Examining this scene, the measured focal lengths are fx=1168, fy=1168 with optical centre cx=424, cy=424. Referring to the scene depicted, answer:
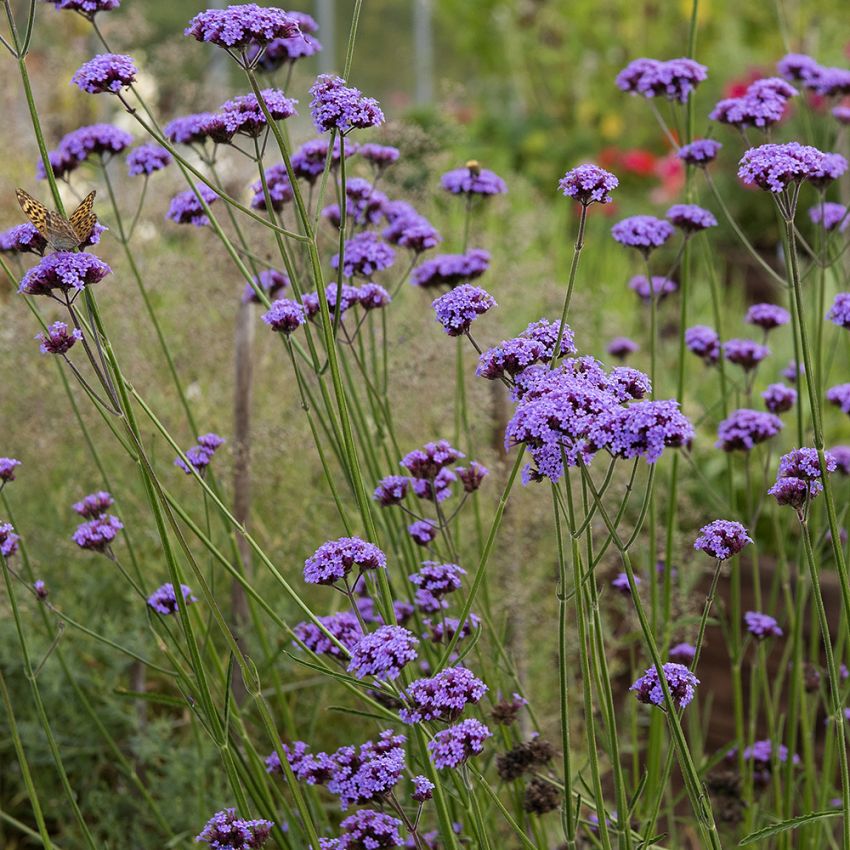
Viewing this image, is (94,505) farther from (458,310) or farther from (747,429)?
(747,429)

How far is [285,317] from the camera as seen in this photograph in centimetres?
142

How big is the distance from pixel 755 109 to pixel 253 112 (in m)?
0.77

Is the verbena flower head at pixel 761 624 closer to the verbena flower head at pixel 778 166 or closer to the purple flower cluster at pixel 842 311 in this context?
the purple flower cluster at pixel 842 311

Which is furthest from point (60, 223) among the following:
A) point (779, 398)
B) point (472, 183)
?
point (779, 398)

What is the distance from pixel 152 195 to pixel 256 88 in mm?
2243

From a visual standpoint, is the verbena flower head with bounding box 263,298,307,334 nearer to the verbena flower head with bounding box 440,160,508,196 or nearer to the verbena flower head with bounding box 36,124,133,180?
the verbena flower head with bounding box 36,124,133,180

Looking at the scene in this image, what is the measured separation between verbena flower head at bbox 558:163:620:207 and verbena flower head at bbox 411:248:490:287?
2.06 ft

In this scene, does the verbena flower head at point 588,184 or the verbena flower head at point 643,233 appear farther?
the verbena flower head at point 643,233

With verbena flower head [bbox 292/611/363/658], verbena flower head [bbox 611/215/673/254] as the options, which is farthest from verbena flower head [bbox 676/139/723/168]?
verbena flower head [bbox 292/611/363/658]

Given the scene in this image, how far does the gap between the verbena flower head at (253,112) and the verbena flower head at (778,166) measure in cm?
56

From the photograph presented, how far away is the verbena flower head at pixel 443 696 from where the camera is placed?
118 cm

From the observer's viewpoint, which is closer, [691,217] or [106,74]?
[106,74]

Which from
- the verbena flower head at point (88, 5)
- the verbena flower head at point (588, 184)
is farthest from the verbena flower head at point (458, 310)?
the verbena flower head at point (88, 5)

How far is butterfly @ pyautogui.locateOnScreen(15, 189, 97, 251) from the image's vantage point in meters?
1.24
